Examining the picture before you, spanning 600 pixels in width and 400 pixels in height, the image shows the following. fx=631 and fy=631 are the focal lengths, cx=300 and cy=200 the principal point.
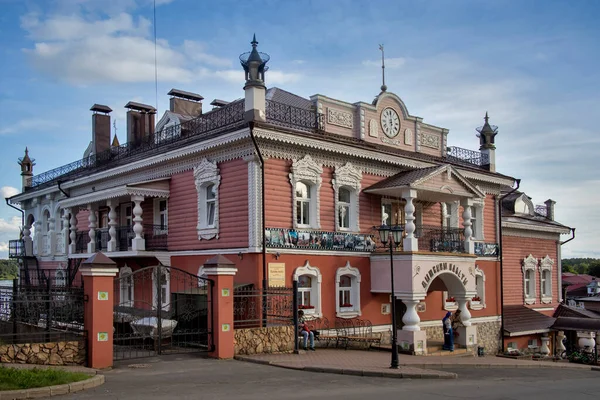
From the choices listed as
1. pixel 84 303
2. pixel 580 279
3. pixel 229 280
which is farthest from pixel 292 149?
pixel 580 279

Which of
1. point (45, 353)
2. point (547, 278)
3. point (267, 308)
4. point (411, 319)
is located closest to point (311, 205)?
point (267, 308)

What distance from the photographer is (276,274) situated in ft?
64.3

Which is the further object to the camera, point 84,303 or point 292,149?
point 292,149

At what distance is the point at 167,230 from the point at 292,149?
6.03 metres

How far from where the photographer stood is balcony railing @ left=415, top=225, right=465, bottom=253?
2364cm

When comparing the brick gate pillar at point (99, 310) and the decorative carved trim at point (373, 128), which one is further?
the decorative carved trim at point (373, 128)

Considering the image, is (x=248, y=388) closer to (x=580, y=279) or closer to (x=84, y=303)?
(x=84, y=303)

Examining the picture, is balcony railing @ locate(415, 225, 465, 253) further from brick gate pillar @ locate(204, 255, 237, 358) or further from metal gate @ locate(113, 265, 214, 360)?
brick gate pillar @ locate(204, 255, 237, 358)

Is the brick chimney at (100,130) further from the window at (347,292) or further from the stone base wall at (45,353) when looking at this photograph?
the stone base wall at (45,353)

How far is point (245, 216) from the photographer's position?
19.7 metres

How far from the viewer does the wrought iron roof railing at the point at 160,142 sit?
20.8 m

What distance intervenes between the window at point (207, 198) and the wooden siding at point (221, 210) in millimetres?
171

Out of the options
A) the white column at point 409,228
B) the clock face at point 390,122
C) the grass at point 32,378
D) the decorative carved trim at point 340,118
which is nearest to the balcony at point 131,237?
the decorative carved trim at point 340,118

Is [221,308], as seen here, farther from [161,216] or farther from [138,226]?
[161,216]
